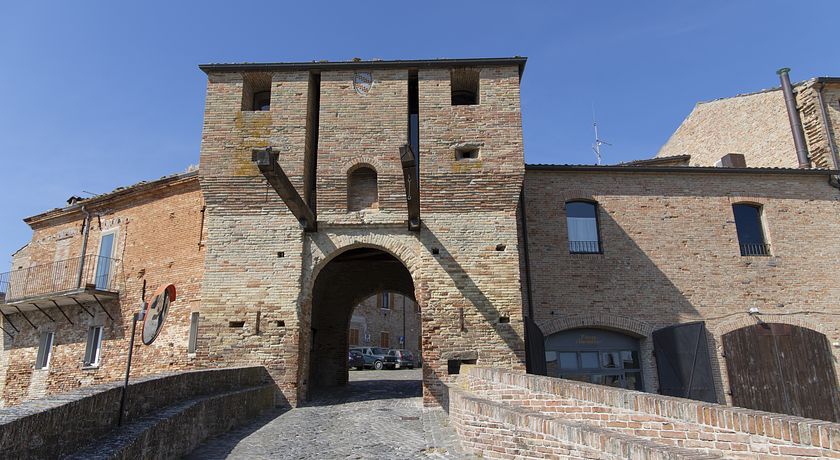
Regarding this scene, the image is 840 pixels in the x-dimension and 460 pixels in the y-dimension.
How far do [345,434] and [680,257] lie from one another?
9841 millimetres

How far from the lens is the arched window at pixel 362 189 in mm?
12125

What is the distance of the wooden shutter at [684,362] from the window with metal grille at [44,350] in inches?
675

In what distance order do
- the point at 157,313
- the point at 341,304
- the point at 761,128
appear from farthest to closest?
the point at 761,128
the point at 341,304
the point at 157,313

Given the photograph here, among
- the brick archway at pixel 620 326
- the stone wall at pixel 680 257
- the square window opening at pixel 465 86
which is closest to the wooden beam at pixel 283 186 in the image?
the square window opening at pixel 465 86

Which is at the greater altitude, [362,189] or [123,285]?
[362,189]

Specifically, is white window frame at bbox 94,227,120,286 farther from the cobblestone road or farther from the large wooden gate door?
the large wooden gate door

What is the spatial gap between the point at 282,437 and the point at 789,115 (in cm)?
1812

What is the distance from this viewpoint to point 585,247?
13.9 meters

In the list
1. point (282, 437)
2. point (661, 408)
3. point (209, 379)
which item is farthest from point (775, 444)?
point (209, 379)

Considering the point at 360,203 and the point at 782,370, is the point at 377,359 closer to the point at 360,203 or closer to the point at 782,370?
the point at 360,203

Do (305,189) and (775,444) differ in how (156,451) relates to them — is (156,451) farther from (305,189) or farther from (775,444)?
(305,189)

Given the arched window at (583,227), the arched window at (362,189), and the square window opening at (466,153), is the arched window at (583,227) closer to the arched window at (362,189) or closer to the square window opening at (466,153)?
the square window opening at (466,153)

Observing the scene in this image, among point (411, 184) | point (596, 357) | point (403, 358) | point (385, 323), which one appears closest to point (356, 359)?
point (403, 358)

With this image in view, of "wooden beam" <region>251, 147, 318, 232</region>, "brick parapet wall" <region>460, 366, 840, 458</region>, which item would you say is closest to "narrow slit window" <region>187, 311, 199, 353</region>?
"wooden beam" <region>251, 147, 318, 232</region>
